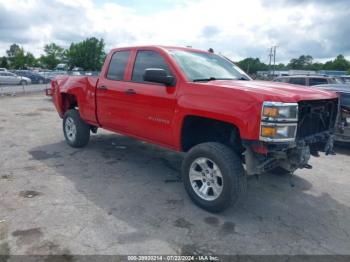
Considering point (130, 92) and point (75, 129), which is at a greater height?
point (130, 92)

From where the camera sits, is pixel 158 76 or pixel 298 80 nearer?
pixel 158 76

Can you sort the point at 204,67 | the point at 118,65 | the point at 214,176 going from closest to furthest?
the point at 214,176
the point at 204,67
the point at 118,65

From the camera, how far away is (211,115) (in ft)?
12.6

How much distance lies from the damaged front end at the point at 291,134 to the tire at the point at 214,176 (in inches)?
7.3

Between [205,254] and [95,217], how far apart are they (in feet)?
4.44

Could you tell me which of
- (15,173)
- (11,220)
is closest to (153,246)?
(11,220)

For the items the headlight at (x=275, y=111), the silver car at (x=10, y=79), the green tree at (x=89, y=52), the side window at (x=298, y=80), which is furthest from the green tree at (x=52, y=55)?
the headlight at (x=275, y=111)

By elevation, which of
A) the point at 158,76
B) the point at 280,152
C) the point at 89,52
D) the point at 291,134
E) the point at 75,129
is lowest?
the point at 75,129

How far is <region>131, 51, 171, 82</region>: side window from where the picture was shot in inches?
186

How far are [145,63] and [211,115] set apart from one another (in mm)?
1657

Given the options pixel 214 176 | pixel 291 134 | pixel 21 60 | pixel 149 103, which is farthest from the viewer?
pixel 21 60

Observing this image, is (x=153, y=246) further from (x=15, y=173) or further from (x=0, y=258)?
(x=15, y=173)

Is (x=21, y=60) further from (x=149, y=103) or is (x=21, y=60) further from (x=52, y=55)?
(x=149, y=103)

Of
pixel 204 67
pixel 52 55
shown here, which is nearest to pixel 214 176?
pixel 204 67
